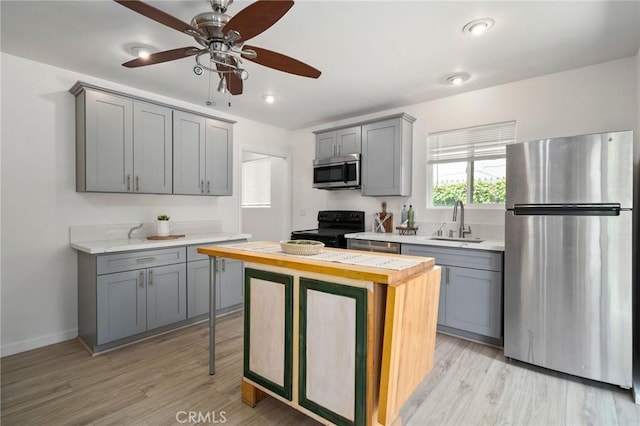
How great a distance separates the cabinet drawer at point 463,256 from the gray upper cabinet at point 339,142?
1.59m

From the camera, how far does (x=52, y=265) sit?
2.90 m

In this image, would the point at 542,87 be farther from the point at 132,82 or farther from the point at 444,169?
the point at 132,82

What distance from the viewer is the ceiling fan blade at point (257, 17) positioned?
53.7 inches

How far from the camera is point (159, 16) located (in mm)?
1479

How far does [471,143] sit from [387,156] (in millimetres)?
954

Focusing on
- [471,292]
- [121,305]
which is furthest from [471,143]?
[121,305]

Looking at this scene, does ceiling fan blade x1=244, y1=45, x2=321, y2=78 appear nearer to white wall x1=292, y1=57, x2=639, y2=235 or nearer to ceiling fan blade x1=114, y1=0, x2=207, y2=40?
ceiling fan blade x1=114, y1=0, x2=207, y2=40

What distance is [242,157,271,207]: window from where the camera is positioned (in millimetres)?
6027

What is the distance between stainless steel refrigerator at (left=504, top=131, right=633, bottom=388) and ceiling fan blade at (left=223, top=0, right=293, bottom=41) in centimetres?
218

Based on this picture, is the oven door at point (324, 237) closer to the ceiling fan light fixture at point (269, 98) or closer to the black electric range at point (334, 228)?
the black electric range at point (334, 228)

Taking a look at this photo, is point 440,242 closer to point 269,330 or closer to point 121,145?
point 269,330

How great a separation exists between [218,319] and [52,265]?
5.45 ft

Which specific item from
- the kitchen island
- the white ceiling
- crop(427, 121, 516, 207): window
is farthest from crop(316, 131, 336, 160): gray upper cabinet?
the kitchen island

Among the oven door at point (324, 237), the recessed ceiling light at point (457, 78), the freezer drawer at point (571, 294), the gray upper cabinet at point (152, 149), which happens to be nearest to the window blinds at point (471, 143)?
the recessed ceiling light at point (457, 78)
